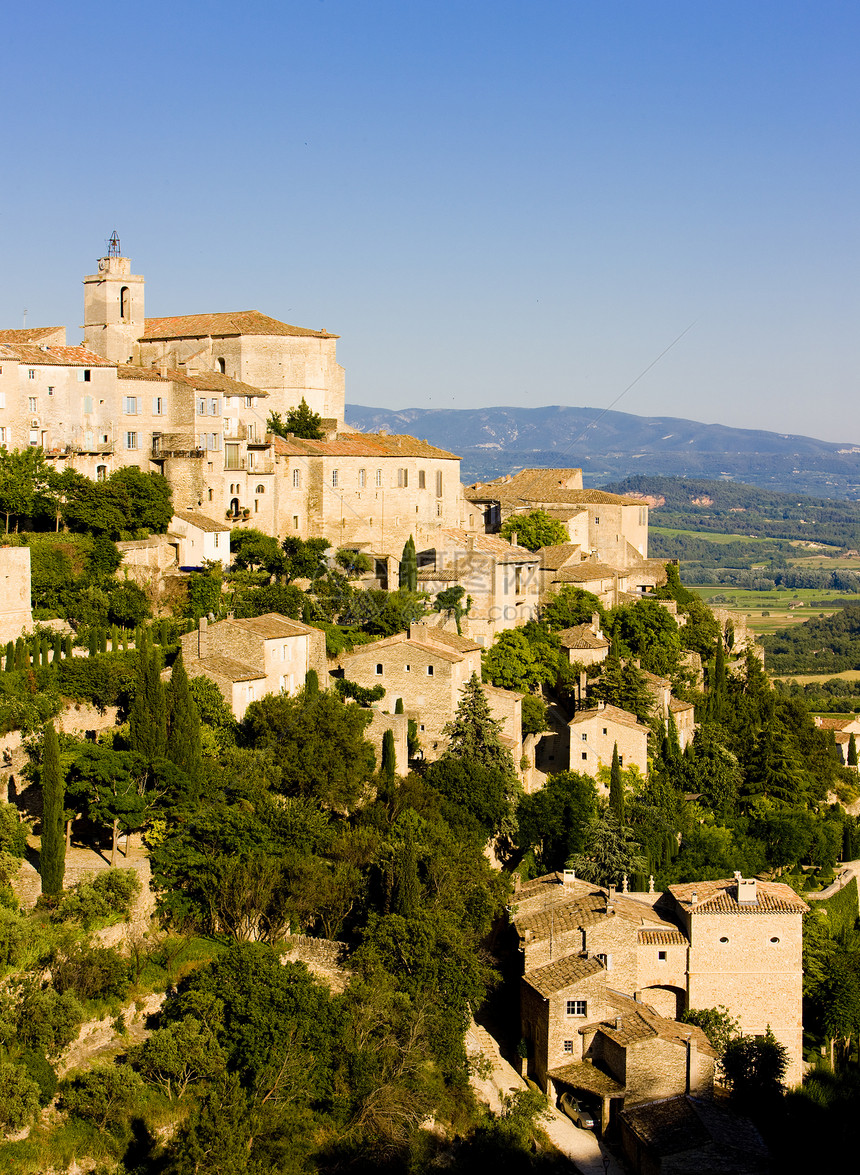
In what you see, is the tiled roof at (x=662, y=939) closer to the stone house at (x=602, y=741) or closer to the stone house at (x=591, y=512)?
the stone house at (x=602, y=741)

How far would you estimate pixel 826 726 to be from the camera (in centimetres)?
5716

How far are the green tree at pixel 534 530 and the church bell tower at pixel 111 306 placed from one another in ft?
52.0

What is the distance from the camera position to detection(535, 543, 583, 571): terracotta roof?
49781 mm

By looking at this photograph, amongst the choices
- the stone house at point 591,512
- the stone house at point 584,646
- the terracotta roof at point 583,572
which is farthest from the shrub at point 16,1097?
the stone house at point 591,512

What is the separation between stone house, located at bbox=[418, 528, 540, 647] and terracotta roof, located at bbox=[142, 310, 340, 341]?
10293mm

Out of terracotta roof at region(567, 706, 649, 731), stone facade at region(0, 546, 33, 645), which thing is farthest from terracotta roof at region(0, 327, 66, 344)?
terracotta roof at region(567, 706, 649, 731)

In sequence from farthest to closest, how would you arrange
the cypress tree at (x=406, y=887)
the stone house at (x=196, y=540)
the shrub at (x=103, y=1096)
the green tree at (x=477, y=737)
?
the stone house at (x=196, y=540) → the green tree at (x=477, y=737) → the cypress tree at (x=406, y=887) → the shrub at (x=103, y=1096)

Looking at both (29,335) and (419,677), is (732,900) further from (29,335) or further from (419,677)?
(29,335)

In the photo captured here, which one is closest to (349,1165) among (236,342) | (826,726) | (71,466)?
(71,466)

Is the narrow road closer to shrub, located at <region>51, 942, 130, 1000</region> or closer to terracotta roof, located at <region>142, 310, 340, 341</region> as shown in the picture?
shrub, located at <region>51, 942, 130, 1000</region>

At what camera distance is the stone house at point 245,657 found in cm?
3334

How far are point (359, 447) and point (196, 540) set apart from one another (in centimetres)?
900

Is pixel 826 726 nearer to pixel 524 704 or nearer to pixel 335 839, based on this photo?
pixel 524 704

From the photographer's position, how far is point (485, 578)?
44.9m
